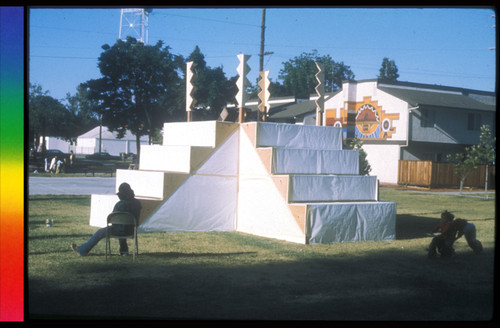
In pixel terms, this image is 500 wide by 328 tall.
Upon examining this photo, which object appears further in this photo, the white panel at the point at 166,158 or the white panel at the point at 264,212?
the white panel at the point at 166,158

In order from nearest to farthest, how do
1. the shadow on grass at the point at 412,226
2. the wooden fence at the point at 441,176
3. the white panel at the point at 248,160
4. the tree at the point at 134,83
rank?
the white panel at the point at 248,160 < the shadow on grass at the point at 412,226 < the wooden fence at the point at 441,176 < the tree at the point at 134,83

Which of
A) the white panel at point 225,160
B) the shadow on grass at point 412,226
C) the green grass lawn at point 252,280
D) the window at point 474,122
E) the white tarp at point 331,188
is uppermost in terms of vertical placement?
the window at point 474,122

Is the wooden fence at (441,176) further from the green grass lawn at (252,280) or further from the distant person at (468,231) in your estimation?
the distant person at (468,231)

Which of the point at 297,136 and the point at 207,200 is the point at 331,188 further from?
the point at 207,200

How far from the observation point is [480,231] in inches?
566

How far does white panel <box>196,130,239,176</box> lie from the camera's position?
44.3 ft

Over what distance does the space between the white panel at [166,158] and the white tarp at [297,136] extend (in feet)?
6.00

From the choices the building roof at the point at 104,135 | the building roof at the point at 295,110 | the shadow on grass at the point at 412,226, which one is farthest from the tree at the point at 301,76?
the shadow on grass at the point at 412,226

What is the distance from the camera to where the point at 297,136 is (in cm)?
1380

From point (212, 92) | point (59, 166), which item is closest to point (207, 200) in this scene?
point (59, 166)

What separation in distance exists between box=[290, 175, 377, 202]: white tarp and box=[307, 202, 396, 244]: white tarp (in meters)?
0.55

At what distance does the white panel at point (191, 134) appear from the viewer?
13.7m

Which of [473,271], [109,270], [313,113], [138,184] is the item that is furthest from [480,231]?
[313,113]

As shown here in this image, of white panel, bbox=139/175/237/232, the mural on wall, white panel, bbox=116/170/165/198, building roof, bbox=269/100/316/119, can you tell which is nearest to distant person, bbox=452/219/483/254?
white panel, bbox=139/175/237/232
